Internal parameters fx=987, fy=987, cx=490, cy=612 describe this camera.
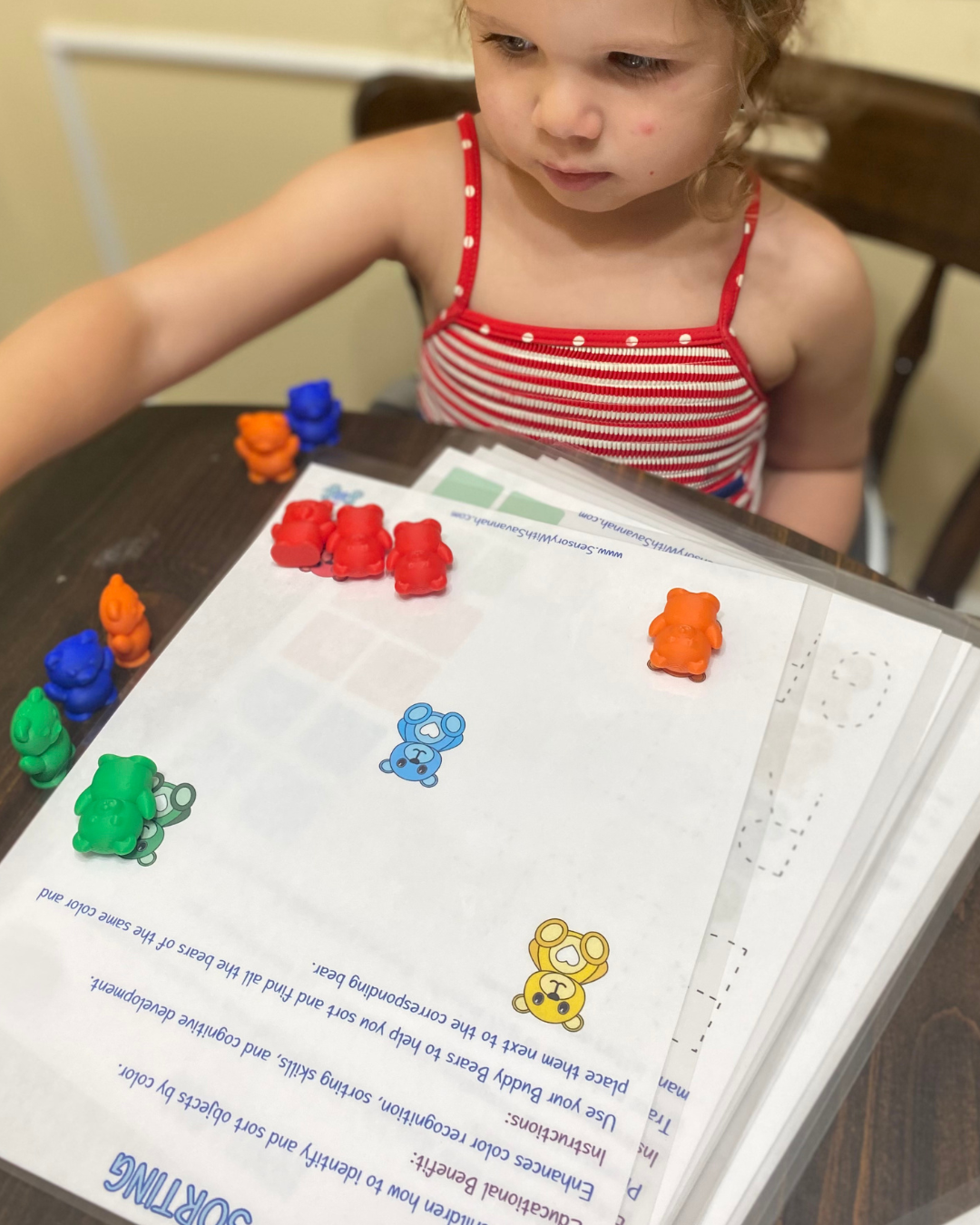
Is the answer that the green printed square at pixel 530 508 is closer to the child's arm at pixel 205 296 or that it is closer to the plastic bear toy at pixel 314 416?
the plastic bear toy at pixel 314 416

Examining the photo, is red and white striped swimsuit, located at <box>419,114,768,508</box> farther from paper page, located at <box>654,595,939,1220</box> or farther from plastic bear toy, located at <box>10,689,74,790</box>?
plastic bear toy, located at <box>10,689,74,790</box>

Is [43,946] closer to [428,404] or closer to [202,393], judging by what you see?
[428,404]

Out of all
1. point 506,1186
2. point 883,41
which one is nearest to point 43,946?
point 506,1186

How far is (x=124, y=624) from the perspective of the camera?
0.46 meters

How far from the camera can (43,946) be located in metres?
0.36

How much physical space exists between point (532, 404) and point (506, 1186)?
460 millimetres

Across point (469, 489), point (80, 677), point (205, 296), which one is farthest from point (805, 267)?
point (80, 677)

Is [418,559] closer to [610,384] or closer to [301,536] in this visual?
[301,536]

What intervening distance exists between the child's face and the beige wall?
460mm

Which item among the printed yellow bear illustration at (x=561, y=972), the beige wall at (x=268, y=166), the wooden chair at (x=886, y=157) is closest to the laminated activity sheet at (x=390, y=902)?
the printed yellow bear illustration at (x=561, y=972)

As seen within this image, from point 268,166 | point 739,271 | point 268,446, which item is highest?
point 268,166

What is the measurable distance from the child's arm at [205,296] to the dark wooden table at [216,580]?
0.03 meters

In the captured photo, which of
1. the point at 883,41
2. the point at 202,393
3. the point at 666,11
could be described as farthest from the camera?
the point at 202,393

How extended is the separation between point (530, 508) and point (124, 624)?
0.21 m
